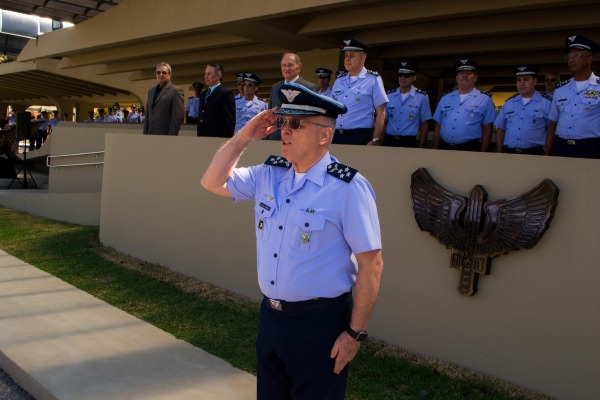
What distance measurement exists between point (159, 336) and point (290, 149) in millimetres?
2904

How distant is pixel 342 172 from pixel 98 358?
268 centimetres

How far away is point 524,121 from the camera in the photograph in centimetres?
468

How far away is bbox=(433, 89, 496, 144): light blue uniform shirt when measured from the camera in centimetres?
491

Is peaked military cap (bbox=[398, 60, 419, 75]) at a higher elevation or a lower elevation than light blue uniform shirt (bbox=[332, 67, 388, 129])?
higher

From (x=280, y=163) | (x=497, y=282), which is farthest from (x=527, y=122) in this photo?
(x=280, y=163)

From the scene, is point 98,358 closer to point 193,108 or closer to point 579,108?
point 579,108

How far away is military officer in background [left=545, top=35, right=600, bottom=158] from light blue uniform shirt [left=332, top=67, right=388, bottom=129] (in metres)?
1.42

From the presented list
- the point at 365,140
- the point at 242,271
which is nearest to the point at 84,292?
the point at 242,271

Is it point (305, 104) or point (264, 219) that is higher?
point (305, 104)

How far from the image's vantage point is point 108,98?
3216 cm

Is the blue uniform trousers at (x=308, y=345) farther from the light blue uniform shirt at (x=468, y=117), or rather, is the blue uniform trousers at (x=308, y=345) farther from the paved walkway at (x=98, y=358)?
the light blue uniform shirt at (x=468, y=117)

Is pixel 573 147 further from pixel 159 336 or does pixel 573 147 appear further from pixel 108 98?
pixel 108 98

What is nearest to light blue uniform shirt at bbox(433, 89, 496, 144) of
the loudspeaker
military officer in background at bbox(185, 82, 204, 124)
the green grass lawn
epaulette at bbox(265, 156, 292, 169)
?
the green grass lawn

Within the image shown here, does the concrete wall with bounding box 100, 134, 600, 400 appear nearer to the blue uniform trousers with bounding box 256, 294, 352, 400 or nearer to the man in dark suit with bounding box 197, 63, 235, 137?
the man in dark suit with bounding box 197, 63, 235, 137
